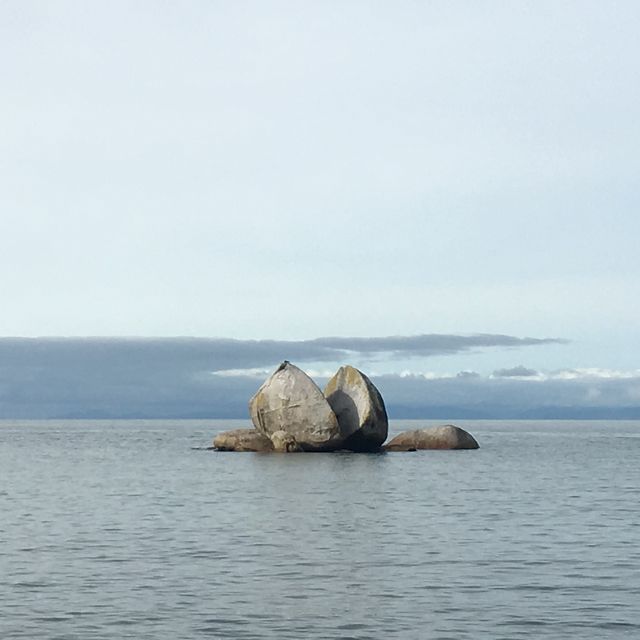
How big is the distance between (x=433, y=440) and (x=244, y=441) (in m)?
15.8

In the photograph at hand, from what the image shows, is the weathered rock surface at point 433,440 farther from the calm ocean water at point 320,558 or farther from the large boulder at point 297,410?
the calm ocean water at point 320,558

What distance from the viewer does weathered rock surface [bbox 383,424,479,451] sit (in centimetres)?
8388

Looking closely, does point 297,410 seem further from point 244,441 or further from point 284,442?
point 244,441

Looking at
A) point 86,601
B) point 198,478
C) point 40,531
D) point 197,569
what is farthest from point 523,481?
point 86,601

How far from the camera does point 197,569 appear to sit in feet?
85.9

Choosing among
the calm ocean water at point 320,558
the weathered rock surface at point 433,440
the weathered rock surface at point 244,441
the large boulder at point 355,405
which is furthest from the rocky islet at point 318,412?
the calm ocean water at point 320,558

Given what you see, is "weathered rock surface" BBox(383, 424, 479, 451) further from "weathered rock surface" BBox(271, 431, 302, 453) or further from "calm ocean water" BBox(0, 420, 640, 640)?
"calm ocean water" BBox(0, 420, 640, 640)

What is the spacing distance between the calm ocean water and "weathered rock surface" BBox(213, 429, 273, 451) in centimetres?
1921

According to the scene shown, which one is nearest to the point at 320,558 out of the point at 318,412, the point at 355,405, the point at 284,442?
the point at 318,412

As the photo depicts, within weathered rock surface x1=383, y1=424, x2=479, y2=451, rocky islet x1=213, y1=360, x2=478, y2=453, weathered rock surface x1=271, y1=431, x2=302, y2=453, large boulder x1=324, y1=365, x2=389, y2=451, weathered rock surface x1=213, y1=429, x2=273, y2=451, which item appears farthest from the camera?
weathered rock surface x1=383, y1=424, x2=479, y2=451

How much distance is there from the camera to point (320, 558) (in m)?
28.4

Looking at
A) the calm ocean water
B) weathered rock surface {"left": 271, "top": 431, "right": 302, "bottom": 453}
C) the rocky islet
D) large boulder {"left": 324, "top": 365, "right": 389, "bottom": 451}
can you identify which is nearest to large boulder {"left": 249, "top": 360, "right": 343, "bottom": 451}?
the rocky islet

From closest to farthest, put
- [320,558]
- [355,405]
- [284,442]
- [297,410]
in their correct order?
1. [320,558]
2. [297,410]
3. [355,405]
4. [284,442]

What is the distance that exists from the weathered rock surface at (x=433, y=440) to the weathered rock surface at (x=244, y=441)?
10403 millimetres
